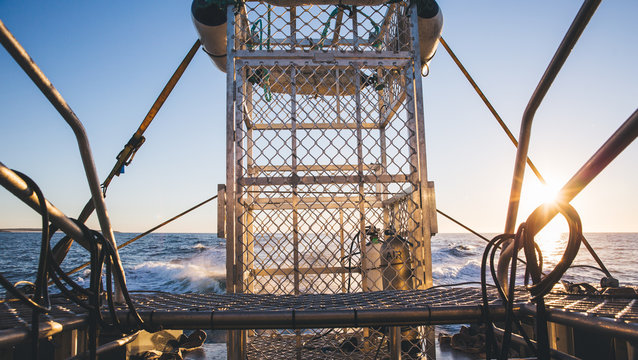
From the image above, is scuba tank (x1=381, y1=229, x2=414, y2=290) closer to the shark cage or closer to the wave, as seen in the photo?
the shark cage

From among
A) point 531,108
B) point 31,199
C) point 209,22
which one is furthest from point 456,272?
point 31,199

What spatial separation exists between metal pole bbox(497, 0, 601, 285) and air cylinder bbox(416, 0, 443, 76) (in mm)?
2579

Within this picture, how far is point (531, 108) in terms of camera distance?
1171mm

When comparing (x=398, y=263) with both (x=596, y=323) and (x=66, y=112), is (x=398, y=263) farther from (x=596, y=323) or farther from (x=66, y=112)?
(x=66, y=112)

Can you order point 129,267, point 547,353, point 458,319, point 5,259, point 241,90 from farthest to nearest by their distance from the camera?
1. point 5,259
2. point 129,267
3. point 241,90
4. point 458,319
5. point 547,353

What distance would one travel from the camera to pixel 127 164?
286 cm

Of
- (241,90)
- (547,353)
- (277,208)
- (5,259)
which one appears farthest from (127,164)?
(5,259)

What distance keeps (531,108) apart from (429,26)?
2627 millimetres

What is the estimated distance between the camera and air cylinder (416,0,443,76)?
10.8ft

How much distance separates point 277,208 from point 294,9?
213cm

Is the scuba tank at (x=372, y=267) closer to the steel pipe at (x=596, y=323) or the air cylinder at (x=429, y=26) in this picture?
the air cylinder at (x=429, y=26)

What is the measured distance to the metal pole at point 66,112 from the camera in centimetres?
91

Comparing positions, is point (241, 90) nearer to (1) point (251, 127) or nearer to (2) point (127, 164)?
(1) point (251, 127)

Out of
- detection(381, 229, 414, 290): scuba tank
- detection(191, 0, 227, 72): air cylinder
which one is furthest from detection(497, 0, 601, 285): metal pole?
detection(191, 0, 227, 72): air cylinder
